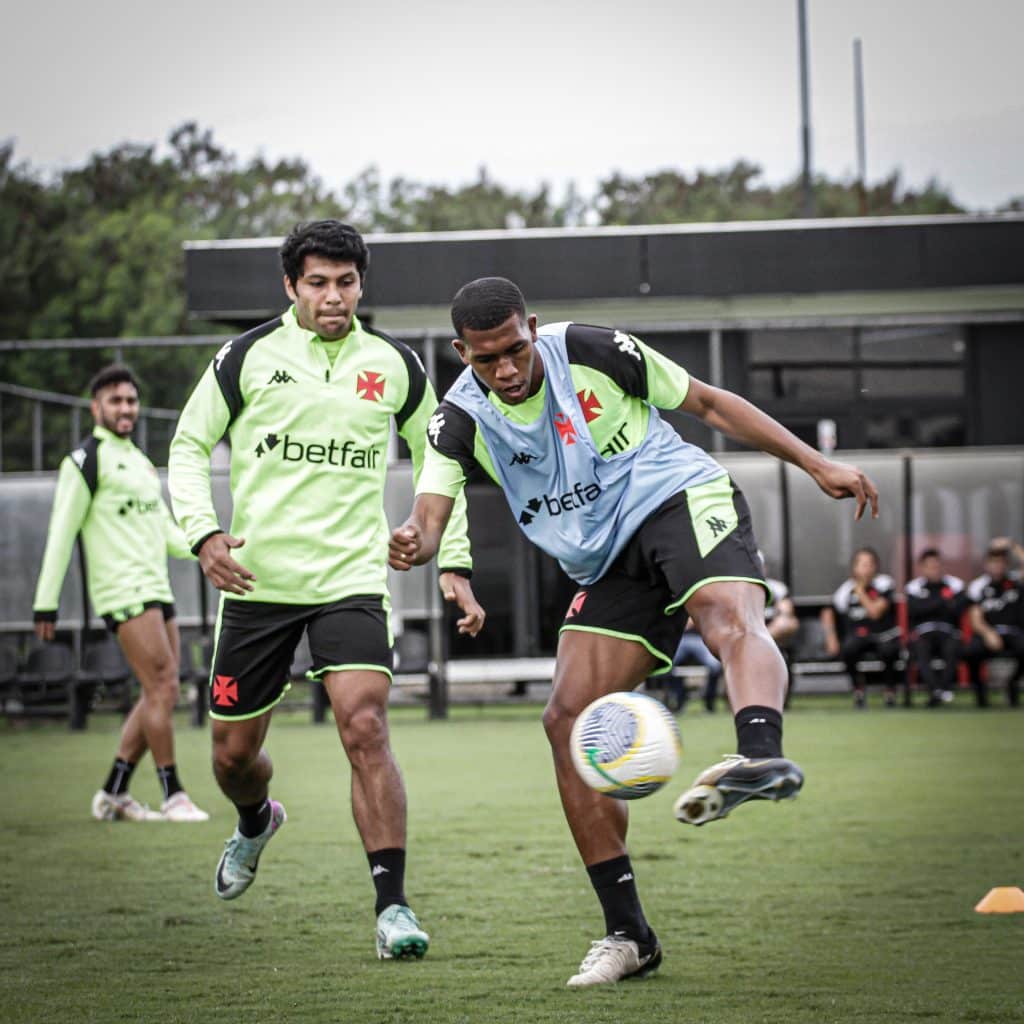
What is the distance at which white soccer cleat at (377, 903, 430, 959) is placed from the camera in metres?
6.00

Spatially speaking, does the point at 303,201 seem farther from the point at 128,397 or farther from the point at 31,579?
the point at 128,397

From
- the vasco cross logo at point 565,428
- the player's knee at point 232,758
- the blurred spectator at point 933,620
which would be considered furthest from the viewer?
the blurred spectator at point 933,620

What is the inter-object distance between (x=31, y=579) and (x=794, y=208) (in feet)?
167

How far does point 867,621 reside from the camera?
20.8m

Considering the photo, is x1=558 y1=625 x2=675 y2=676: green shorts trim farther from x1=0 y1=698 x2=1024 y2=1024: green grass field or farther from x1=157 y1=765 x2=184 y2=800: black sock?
x1=157 y1=765 x2=184 y2=800: black sock

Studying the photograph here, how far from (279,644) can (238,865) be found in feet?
3.30

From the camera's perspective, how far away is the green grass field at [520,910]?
5.27 m

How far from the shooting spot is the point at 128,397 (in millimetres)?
11086

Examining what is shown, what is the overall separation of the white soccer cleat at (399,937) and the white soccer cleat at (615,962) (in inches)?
24.1

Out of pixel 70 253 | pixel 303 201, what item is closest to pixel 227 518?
pixel 70 253

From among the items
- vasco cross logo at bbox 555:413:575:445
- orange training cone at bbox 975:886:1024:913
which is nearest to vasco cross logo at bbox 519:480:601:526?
vasco cross logo at bbox 555:413:575:445

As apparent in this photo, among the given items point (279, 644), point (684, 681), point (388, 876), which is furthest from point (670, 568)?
point (684, 681)

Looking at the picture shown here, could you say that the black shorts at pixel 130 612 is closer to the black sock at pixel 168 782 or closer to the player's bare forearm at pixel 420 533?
the black sock at pixel 168 782

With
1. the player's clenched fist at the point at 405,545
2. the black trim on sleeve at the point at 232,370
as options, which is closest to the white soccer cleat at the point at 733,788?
the player's clenched fist at the point at 405,545
